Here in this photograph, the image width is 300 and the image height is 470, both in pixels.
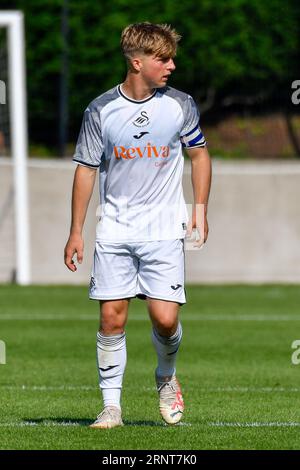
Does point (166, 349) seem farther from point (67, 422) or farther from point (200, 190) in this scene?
point (200, 190)

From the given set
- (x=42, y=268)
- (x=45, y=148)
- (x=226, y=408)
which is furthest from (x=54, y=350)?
(x=45, y=148)

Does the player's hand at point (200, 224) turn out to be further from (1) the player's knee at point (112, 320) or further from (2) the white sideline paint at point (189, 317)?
(2) the white sideline paint at point (189, 317)

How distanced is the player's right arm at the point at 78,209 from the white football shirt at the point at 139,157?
70mm

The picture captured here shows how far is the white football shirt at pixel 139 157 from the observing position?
25.6 ft

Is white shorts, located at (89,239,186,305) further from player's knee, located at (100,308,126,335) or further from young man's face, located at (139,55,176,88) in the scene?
young man's face, located at (139,55,176,88)

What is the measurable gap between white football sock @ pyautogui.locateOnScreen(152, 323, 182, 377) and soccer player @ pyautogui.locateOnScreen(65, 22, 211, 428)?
0.06 meters

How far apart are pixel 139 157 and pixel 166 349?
1.12 m

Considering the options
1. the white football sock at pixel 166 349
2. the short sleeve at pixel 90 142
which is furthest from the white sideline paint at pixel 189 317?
the short sleeve at pixel 90 142

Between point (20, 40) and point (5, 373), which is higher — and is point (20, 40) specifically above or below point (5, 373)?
above

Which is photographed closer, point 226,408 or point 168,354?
point 168,354

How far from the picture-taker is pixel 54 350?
13.0 m

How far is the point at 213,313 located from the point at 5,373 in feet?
20.0

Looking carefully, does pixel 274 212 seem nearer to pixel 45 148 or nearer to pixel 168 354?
pixel 45 148

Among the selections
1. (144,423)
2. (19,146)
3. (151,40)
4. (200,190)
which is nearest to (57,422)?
(144,423)
